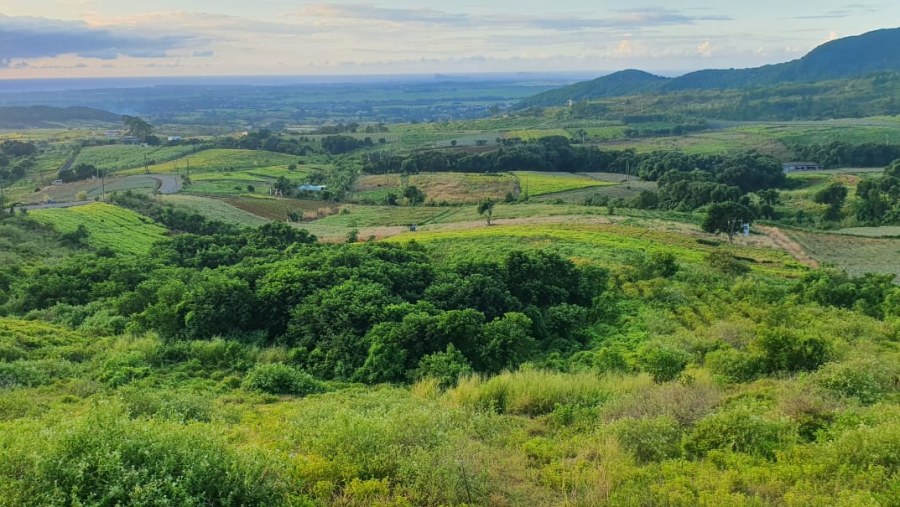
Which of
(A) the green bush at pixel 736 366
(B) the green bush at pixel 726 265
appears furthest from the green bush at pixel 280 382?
(B) the green bush at pixel 726 265

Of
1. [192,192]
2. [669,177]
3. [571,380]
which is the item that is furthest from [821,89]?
[571,380]

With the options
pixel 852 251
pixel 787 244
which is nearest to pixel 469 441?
pixel 787 244

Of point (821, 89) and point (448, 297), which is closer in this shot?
point (448, 297)

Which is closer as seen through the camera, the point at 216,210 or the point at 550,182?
the point at 216,210

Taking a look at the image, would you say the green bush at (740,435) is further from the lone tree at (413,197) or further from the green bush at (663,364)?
the lone tree at (413,197)

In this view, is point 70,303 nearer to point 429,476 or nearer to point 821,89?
point 429,476

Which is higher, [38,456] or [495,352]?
[38,456]

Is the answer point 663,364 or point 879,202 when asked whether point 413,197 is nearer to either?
point 879,202
